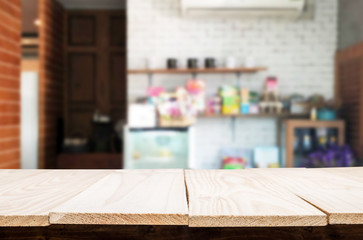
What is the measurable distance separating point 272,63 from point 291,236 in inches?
140

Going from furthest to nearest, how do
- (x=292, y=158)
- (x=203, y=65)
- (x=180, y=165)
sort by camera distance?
(x=203, y=65) → (x=292, y=158) → (x=180, y=165)

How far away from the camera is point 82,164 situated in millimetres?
4801

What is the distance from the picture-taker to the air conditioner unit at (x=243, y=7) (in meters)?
3.82

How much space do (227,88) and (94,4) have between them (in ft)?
8.35

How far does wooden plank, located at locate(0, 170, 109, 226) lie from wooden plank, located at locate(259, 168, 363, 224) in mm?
460

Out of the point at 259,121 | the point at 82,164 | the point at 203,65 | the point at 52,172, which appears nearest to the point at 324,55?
the point at 259,121

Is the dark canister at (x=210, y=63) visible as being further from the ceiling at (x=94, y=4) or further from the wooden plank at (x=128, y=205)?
the wooden plank at (x=128, y=205)

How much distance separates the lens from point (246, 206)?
0.66m

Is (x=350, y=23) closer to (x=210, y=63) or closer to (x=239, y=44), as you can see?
(x=239, y=44)

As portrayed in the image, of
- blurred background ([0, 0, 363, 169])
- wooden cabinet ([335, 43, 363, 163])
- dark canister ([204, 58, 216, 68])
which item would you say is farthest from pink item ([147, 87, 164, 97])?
wooden cabinet ([335, 43, 363, 163])

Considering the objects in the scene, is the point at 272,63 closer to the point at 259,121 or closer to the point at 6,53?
the point at 259,121

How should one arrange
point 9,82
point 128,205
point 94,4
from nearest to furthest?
point 128,205 → point 9,82 → point 94,4

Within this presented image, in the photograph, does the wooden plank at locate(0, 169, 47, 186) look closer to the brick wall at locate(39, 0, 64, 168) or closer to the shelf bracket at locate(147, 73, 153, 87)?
the shelf bracket at locate(147, 73, 153, 87)

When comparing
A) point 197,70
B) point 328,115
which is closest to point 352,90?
point 328,115
